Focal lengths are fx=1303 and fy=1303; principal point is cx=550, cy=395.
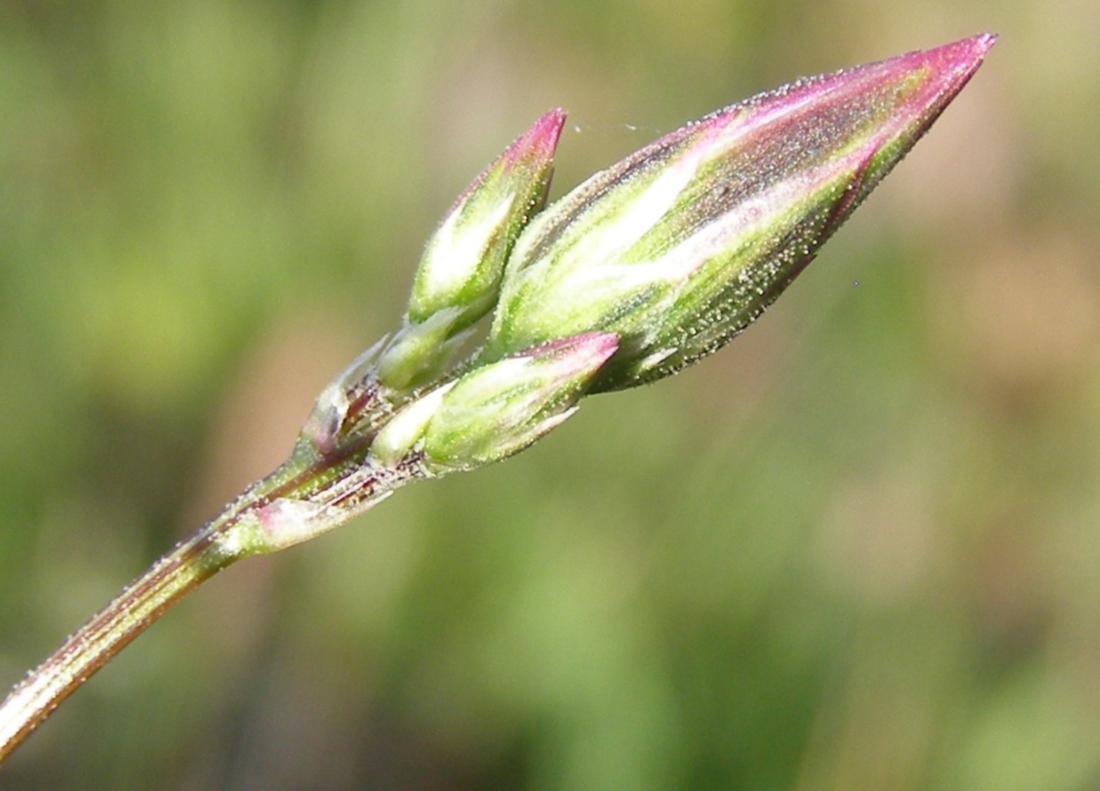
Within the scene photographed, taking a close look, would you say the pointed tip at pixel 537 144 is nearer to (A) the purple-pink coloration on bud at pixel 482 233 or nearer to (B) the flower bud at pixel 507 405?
(A) the purple-pink coloration on bud at pixel 482 233

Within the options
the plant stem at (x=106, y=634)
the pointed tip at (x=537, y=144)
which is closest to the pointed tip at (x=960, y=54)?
the pointed tip at (x=537, y=144)

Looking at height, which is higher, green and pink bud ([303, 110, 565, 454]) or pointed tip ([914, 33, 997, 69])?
green and pink bud ([303, 110, 565, 454])

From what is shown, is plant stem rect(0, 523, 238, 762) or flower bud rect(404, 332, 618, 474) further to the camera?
flower bud rect(404, 332, 618, 474)

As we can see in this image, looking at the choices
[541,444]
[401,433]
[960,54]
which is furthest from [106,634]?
[541,444]

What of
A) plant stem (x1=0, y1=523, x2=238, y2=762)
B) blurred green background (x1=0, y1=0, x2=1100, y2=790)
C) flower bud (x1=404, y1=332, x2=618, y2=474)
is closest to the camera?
plant stem (x1=0, y1=523, x2=238, y2=762)

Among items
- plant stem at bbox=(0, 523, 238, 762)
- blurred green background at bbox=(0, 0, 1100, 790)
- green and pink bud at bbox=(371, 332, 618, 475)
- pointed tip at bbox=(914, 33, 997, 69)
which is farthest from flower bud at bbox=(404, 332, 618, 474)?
blurred green background at bbox=(0, 0, 1100, 790)

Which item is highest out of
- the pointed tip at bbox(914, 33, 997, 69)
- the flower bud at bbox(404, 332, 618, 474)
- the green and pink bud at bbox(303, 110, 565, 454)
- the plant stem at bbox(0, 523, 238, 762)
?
the green and pink bud at bbox(303, 110, 565, 454)

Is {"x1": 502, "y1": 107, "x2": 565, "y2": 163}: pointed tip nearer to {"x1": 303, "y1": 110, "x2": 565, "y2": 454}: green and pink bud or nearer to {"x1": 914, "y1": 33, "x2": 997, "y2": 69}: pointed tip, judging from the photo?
{"x1": 303, "y1": 110, "x2": 565, "y2": 454}: green and pink bud
